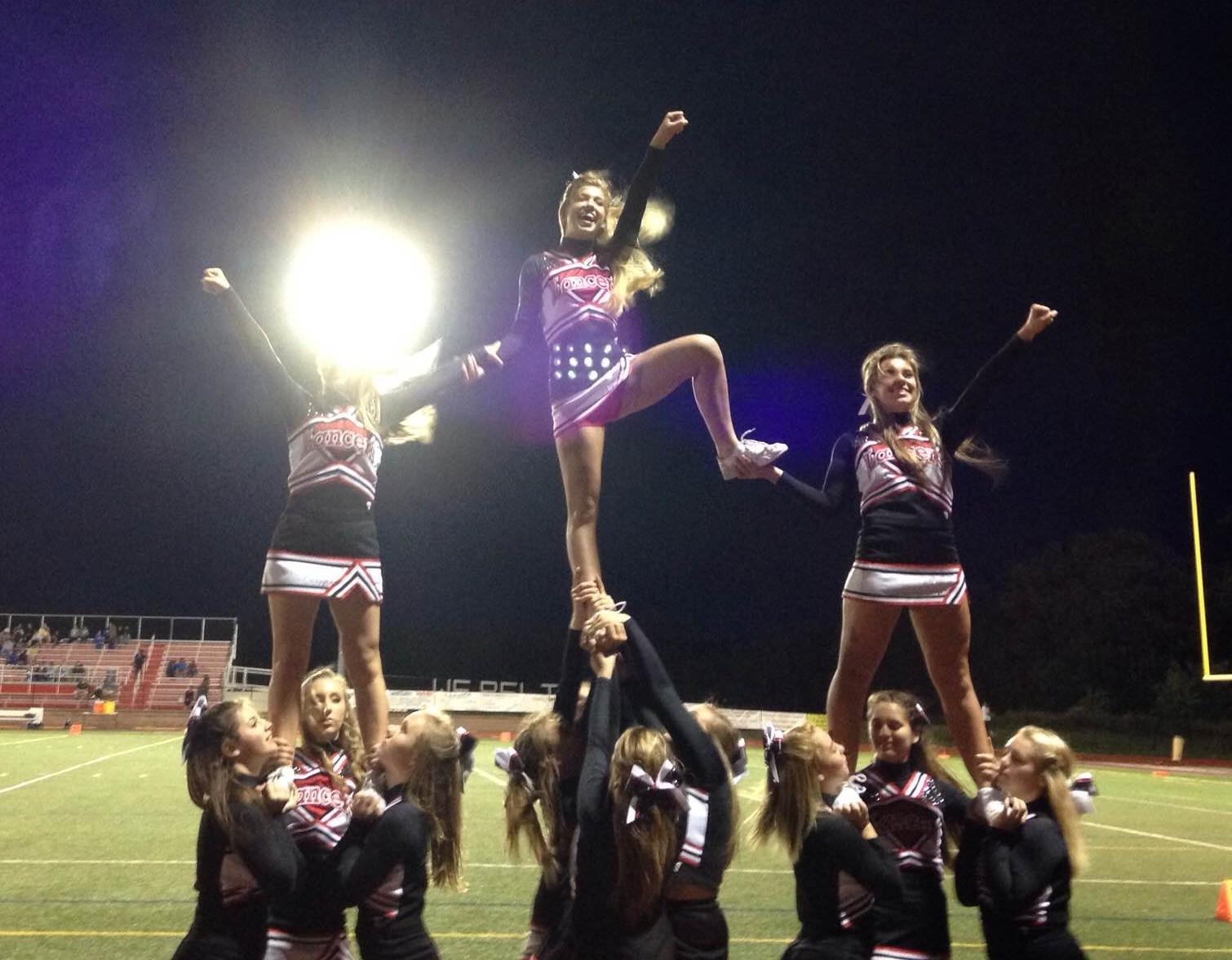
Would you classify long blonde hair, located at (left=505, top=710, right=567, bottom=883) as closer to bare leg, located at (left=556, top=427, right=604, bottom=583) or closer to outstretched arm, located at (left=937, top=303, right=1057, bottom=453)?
bare leg, located at (left=556, top=427, right=604, bottom=583)

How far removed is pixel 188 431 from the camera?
3472 cm

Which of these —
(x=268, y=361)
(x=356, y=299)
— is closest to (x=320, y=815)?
(x=268, y=361)

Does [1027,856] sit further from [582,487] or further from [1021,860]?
[582,487]

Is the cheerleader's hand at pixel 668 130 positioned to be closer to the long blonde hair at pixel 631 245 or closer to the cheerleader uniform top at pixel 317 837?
the long blonde hair at pixel 631 245

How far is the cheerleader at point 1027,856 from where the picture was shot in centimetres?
340

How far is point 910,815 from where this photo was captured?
3627 millimetres

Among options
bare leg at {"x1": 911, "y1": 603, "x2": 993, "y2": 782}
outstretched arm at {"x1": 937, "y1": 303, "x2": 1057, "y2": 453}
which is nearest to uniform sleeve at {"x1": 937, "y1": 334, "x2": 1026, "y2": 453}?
outstretched arm at {"x1": 937, "y1": 303, "x2": 1057, "y2": 453}

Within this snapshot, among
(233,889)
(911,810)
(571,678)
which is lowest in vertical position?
(233,889)

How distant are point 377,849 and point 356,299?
272cm

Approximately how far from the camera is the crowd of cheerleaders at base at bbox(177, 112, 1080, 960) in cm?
320

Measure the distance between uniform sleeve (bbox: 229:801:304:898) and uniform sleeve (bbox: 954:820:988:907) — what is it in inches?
77.0

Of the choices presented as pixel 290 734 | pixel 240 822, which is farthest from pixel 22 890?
pixel 240 822

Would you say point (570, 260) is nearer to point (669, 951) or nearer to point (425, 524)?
point (669, 951)

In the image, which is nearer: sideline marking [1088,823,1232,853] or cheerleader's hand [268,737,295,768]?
cheerleader's hand [268,737,295,768]
